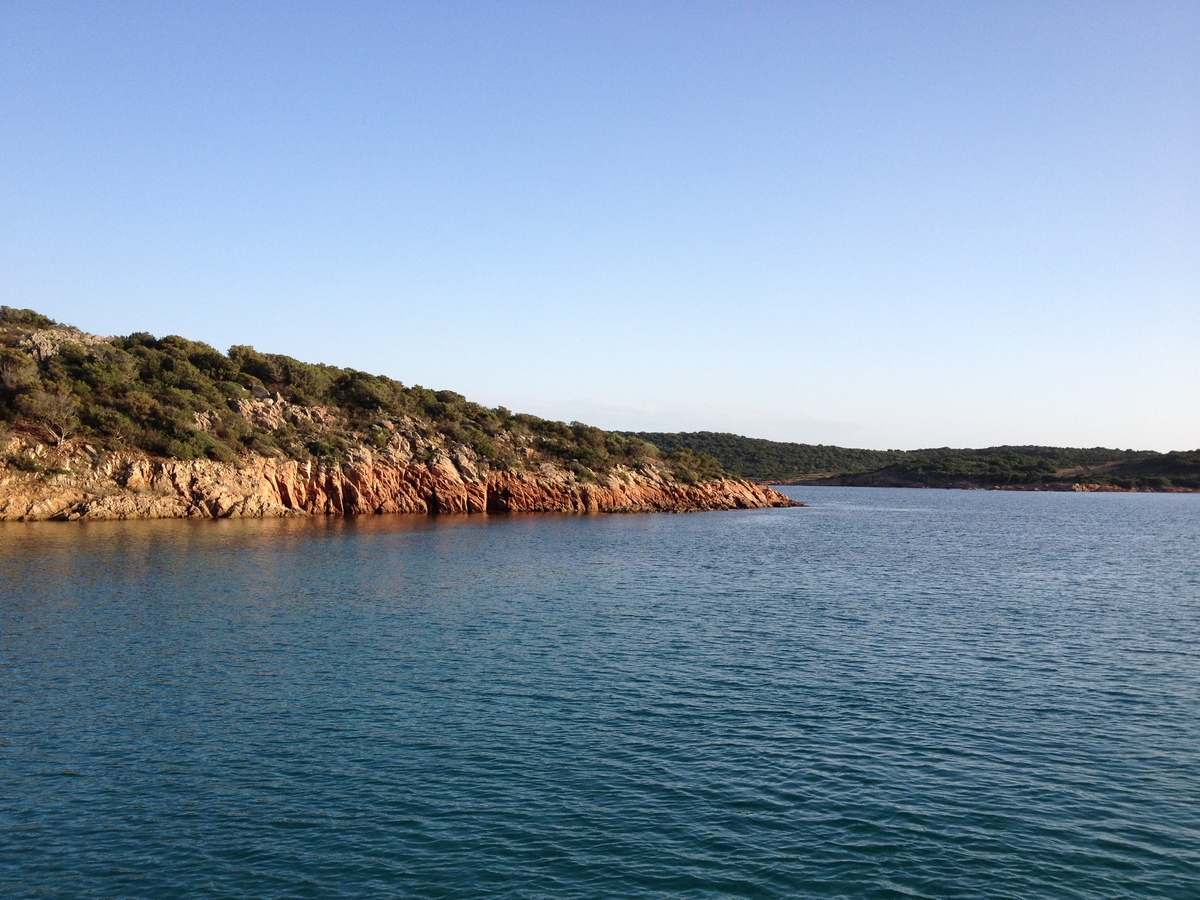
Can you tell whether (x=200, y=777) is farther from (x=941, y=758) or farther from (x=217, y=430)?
(x=217, y=430)

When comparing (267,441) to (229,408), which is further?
(229,408)

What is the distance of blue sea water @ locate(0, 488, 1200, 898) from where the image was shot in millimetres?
14164

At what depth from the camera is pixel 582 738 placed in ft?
66.1

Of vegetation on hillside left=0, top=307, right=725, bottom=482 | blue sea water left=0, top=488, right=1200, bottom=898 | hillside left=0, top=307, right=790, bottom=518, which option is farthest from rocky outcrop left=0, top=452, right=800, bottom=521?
blue sea water left=0, top=488, right=1200, bottom=898

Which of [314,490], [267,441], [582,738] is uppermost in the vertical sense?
[267,441]

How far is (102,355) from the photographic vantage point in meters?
79.1

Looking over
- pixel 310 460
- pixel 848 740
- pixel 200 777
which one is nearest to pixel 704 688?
pixel 848 740

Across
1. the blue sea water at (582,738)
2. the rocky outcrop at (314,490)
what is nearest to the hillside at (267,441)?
the rocky outcrop at (314,490)

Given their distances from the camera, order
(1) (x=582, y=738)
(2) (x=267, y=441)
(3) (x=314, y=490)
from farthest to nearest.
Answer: (3) (x=314, y=490)
(2) (x=267, y=441)
(1) (x=582, y=738)

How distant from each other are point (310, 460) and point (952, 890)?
77.9 metres

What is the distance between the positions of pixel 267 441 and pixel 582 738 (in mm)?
68591

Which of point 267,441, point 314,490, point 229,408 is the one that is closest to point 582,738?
point 267,441

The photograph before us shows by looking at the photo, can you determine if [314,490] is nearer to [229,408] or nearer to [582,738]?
[229,408]

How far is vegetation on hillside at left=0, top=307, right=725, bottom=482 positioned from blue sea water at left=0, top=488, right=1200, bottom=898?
102ft
